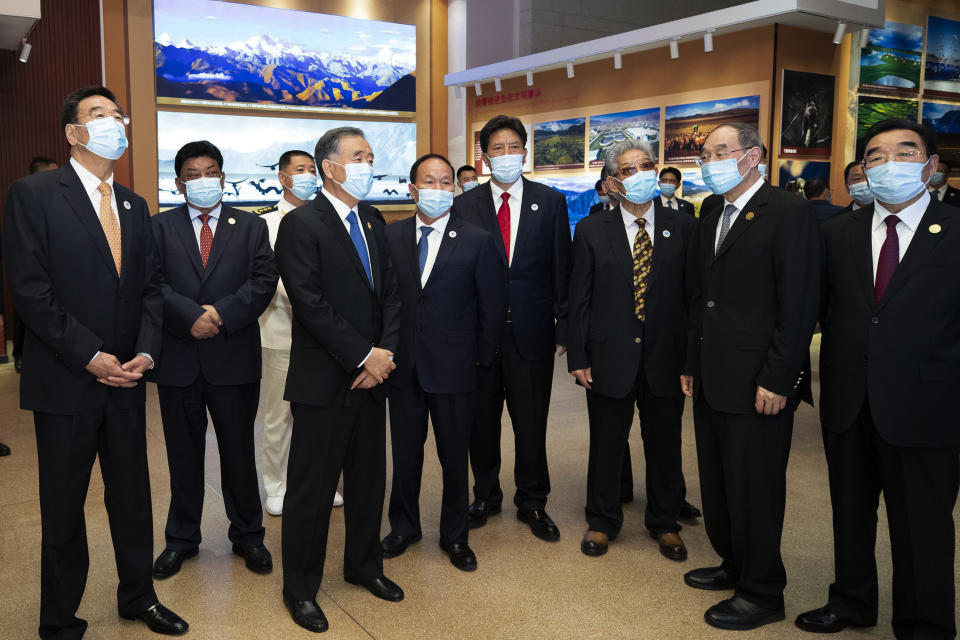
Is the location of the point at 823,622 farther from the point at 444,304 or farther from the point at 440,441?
the point at 444,304

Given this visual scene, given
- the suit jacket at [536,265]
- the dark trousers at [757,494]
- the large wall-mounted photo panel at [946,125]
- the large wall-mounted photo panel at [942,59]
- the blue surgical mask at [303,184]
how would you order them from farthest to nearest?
the large wall-mounted photo panel at [946,125], the large wall-mounted photo panel at [942,59], the blue surgical mask at [303,184], the suit jacket at [536,265], the dark trousers at [757,494]

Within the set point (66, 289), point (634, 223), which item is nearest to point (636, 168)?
point (634, 223)

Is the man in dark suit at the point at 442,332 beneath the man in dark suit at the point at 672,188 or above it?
beneath

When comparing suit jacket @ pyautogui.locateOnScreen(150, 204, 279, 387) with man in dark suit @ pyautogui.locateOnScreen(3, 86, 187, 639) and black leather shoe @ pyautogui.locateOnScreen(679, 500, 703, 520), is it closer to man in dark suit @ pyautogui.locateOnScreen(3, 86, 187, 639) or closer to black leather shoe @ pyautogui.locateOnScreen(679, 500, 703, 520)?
man in dark suit @ pyautogui.locateOnScreen(3, 86, 187, 639)

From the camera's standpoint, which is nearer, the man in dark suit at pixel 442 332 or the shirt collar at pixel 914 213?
the shirt collar at pixel 914 213

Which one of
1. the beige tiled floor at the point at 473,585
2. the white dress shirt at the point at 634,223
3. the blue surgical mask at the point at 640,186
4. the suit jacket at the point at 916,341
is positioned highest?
the blue surgical mask at the point at 640,186

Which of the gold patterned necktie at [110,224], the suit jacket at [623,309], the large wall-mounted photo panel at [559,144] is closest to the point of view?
the gold patterned necktie at [110,224]

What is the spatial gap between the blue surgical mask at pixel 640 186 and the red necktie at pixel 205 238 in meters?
1.86

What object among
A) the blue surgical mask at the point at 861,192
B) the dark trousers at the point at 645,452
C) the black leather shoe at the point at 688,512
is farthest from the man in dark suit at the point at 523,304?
the blue surgical mask at the point at 861,192

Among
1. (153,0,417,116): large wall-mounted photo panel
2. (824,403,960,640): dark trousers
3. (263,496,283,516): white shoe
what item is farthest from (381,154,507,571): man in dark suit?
(153,0,417,116): large wall-mounted photo panel

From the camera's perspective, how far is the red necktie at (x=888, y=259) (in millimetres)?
2631

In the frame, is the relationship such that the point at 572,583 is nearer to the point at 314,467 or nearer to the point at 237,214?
the point at 314,467

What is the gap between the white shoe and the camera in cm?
401

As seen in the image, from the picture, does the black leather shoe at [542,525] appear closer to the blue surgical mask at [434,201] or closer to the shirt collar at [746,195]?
the blue surgical mask at [434,201]
